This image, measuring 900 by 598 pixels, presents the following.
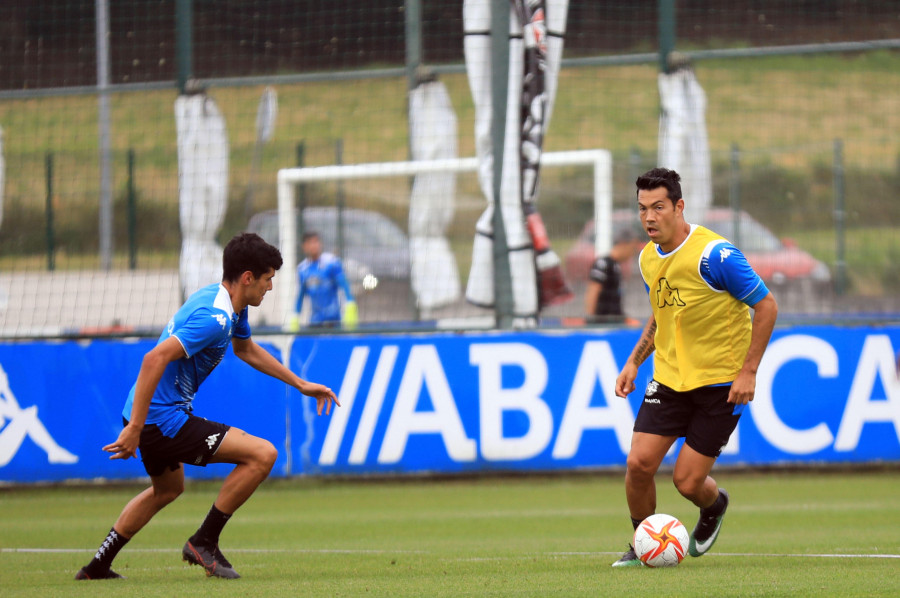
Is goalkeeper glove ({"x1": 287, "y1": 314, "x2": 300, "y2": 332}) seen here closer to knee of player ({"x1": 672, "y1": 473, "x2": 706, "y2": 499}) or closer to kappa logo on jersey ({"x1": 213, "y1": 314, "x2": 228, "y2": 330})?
kappa logo on jersey ({"x1": 213, "y1": 314, "x2": 228, "y2": 330})

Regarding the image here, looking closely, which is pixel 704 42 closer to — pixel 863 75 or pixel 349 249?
pixel 863 75

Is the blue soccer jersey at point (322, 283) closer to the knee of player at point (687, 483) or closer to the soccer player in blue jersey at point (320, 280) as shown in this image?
the soccer player in blue jersey at point (320, 280)

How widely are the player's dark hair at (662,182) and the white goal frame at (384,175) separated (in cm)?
726

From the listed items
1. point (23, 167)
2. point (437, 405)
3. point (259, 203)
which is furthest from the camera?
point (259, 203)

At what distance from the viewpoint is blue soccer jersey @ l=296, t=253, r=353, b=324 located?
50.5 ft

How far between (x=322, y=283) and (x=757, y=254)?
6.11m

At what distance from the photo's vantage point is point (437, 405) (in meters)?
11.4

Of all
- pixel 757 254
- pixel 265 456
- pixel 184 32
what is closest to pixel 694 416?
pixel 265 456

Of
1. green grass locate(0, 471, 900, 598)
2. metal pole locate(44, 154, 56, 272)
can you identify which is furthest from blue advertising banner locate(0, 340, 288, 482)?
metal pole locate(44, 154, 56, 272)

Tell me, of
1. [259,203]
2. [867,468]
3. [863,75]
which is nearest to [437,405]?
[867,468]

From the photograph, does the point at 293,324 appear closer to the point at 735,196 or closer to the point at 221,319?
the point at 221,319

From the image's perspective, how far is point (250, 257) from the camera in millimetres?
6406

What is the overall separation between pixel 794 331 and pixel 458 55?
17.5 ft

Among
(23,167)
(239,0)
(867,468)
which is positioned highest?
(239,0)
